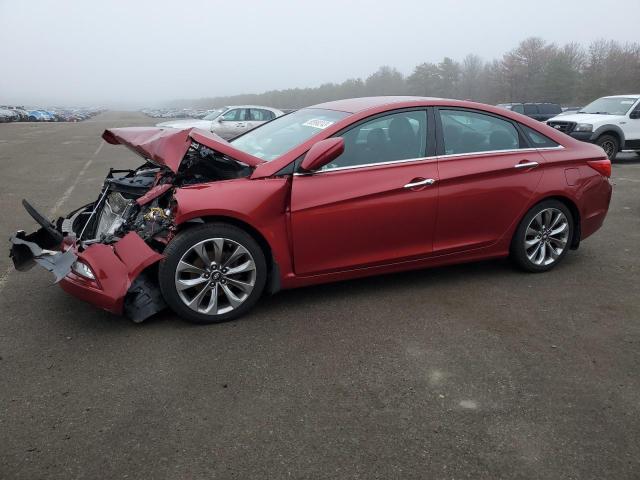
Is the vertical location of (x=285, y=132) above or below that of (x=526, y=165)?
above

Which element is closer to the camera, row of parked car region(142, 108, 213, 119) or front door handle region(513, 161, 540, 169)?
front door handle region(513, 161, 540, 169)

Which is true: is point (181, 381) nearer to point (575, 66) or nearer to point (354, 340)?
point (354, 340)

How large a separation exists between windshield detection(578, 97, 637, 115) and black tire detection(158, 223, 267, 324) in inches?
501

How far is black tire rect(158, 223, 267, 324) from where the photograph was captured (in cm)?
357

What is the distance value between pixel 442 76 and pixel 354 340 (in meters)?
77.3

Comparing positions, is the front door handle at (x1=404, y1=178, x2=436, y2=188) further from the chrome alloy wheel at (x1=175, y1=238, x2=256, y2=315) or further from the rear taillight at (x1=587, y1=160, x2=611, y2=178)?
the rear taillight at (x1=587, y1=160, x2=611, y2=178)

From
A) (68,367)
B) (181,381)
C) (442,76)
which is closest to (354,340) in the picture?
(181,381)

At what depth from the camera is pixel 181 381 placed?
3.03m

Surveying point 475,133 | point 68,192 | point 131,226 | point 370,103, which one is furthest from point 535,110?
point 131,226

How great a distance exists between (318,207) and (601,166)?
2.89 metres

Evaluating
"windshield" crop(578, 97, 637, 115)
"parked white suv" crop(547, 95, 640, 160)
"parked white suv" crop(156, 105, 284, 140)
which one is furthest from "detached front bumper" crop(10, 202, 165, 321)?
"parked white suv" crop(156, 105, 284, 140)

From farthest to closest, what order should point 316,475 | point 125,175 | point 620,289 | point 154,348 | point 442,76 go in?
point 442,76
point 125,175
point 620,289
point 154,348
point 316,475

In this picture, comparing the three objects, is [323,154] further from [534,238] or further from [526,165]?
[534,238]

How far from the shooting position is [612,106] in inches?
534
